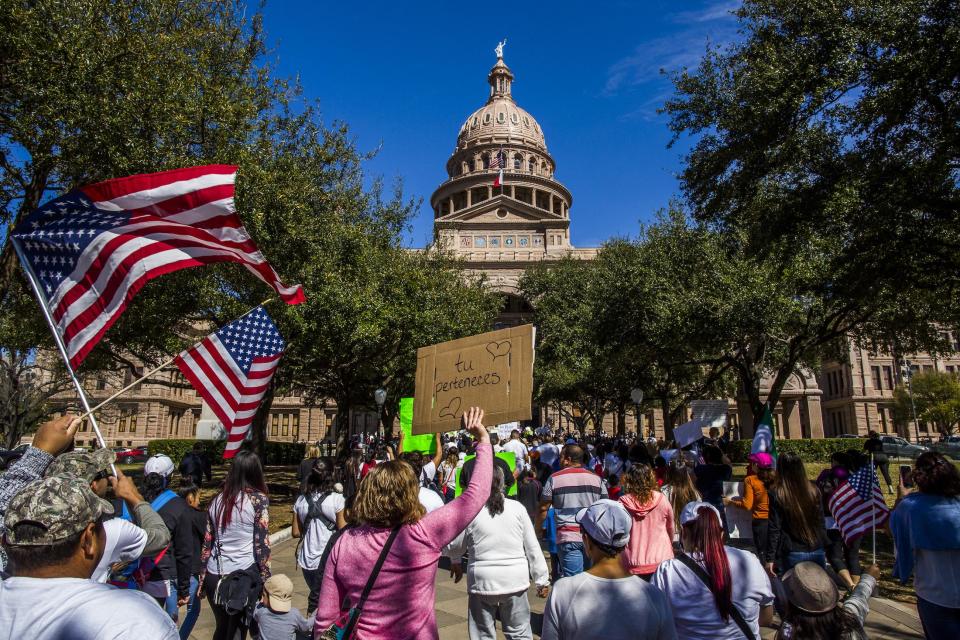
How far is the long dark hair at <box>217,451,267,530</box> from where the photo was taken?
17.7 feet

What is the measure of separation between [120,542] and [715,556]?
332 centimetres

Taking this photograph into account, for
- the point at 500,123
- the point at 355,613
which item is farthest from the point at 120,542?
the point at 500,123

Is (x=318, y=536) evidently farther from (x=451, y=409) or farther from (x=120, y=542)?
(x=120, y=542)

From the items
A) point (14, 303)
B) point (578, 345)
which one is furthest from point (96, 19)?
point (578, 345)

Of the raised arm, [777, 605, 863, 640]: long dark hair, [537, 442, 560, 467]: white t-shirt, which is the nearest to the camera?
[777, 605, 863, 640]: long dark hair

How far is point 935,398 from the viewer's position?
188ft

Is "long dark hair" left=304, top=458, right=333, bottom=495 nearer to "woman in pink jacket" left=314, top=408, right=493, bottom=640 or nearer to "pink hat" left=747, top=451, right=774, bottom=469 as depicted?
"woman in pink jacket" left=314, top=408, right=493, bottom=640

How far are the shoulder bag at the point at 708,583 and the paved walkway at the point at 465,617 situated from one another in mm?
3733

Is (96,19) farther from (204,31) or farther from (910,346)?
(910,346)

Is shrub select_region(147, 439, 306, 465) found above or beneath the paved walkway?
above

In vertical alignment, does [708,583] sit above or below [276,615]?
above

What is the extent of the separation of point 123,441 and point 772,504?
72.9 m

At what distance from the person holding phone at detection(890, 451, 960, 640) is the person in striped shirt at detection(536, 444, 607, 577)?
301 cm

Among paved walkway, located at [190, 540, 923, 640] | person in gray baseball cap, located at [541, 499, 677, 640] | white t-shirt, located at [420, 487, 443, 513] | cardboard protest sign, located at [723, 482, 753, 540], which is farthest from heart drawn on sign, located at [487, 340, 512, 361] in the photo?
cardboard protest sign, located at [723, 482, 753, 540]
